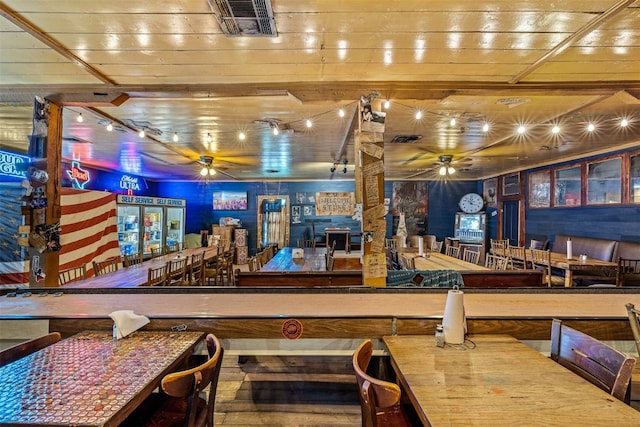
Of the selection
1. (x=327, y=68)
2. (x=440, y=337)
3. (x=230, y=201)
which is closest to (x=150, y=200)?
(x=230, y=201)

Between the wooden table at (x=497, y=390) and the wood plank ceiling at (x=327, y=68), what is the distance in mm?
1830

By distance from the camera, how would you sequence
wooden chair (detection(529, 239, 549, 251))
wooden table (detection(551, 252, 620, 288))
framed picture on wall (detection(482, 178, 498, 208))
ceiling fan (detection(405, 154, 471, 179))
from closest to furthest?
wooden table (detection(551, 252, 620, 288)), ceiling fan (detection(405, 154, 471, 179)), wooden chair (detection(529, 239, 549, 251)), framed picture on wall (detection(482, 178, 498, 208))

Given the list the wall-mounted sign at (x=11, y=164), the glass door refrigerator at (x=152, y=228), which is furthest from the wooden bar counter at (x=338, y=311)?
the glass door refrigerator at (x=152, y=228)

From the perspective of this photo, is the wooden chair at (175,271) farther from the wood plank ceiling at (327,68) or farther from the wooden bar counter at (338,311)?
the wood plank ceiling at (327,68)

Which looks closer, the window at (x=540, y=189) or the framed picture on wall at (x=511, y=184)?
the window at (x=540, y=189)

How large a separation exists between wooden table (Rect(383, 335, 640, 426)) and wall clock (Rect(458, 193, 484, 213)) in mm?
8246

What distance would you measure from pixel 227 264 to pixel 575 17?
5.77 m

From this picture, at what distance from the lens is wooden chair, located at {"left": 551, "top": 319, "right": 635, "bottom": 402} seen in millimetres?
1276

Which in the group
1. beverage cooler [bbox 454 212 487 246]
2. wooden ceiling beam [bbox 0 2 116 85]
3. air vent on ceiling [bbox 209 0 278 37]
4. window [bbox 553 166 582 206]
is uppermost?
air vent on ceiling [bbox 209 0 278 37]

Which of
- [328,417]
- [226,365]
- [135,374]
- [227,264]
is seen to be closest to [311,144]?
[227,264]

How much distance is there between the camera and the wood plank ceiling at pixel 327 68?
174 cm

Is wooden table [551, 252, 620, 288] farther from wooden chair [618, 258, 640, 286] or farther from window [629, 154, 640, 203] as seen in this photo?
window [629, 154, 640, 203]

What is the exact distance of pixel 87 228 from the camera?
19.0 ft

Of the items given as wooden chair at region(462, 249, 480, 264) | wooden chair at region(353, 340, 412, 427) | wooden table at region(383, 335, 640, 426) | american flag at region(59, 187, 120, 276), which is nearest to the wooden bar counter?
wooden table at region(383, 335, 640, 426)
